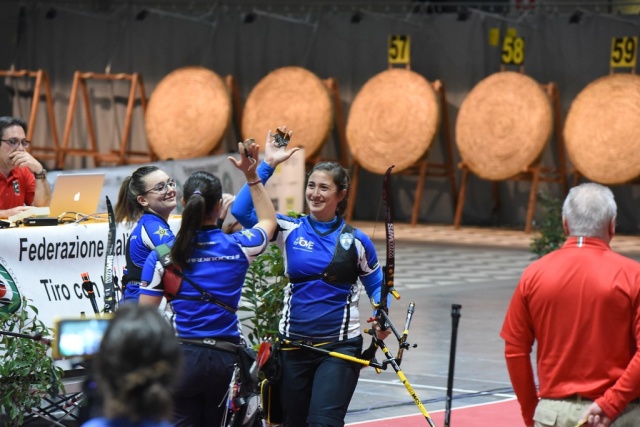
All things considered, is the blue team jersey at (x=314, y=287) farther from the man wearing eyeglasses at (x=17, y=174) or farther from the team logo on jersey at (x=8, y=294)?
the man wearing eyeglasses at (x=17, y=174)

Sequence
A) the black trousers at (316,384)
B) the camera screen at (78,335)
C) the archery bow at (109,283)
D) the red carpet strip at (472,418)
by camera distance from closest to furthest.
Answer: the camera screen at (78,335) → the black trousers at (316,384) → the archery bow at (109,283) → the red carpet strip at (472,418)

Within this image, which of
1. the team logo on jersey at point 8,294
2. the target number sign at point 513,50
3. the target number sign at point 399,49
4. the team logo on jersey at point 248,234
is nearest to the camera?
the team logo on jersey at point 248,234

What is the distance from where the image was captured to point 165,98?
65.1 feet

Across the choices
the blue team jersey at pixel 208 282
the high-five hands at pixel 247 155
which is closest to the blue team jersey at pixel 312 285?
the high-five hands at pixel 247 155

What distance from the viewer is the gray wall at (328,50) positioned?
17.4 metres

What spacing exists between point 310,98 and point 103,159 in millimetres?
3698

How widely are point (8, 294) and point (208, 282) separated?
7.94 ft

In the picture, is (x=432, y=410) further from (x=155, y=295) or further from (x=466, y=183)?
(x=466, y=183)

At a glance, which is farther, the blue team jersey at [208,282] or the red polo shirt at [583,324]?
the blue team jersey at [208,282]

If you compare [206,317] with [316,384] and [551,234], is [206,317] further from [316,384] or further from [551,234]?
[551,234]

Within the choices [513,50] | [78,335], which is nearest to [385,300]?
[78,335]

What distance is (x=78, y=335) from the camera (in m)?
2.69

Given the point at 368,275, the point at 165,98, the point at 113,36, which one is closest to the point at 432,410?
the point at 368,275

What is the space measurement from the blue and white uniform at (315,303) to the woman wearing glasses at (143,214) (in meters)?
0.38
